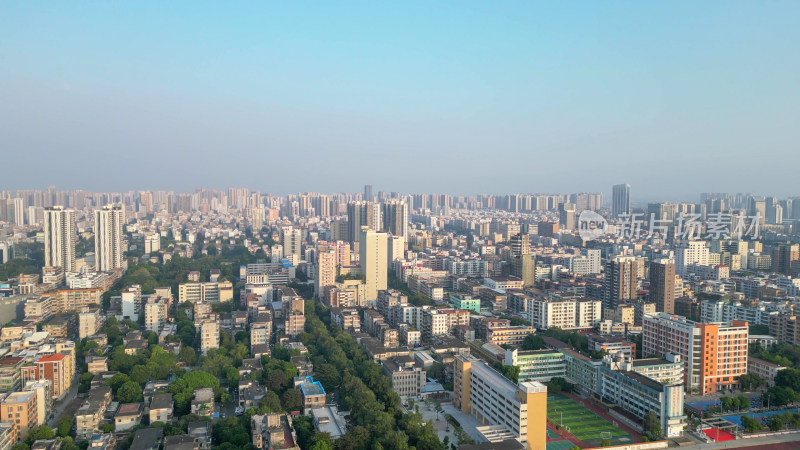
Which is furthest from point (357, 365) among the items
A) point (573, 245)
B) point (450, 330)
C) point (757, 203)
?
point (757, 203)

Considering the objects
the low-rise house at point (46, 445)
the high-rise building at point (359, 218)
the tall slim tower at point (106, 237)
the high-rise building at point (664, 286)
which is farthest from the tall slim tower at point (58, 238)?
the high-rise building at point (664, 286)

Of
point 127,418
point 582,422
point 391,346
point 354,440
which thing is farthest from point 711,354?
point 127,418

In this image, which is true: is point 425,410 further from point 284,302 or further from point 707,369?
point 284,302

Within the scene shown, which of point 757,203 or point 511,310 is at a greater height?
point 757,203

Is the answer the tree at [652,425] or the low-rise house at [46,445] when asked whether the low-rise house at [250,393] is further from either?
the tree at [652,425]

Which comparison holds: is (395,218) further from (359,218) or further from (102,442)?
(102,442)

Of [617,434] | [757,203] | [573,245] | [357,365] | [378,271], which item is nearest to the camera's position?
[617,434]

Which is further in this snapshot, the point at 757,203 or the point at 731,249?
the point at 757,203
